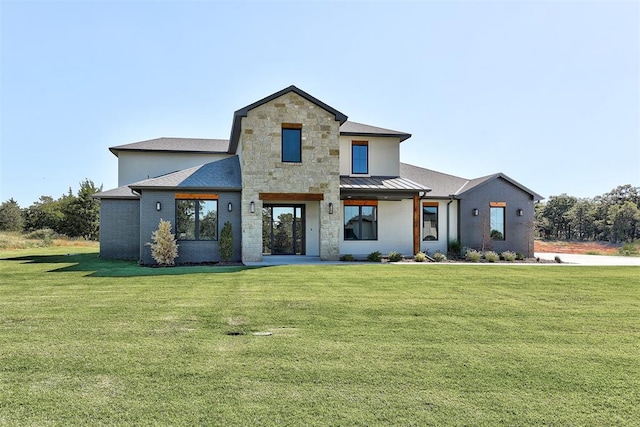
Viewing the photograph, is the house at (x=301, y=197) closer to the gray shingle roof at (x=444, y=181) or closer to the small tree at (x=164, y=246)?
the gray shingle roof at (x=444, y=181)

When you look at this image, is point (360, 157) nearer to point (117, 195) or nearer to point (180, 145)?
point (180, 145)

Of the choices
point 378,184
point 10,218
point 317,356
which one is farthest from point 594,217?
point 10,218

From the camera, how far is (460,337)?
5.76m

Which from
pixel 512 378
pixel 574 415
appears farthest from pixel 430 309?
pixel 574 415

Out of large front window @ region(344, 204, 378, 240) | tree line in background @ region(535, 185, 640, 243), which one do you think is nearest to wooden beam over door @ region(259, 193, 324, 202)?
large front window @ region(344, 204, 378, 240)

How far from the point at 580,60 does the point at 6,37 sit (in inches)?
872

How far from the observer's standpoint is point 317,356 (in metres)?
4.93

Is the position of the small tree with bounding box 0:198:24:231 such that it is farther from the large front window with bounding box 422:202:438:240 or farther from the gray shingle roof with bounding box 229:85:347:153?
the large front window with bounding box 422:202:438:240

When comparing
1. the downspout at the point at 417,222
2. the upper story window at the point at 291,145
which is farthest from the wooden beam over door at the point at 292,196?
the downspout at the point at 417,222

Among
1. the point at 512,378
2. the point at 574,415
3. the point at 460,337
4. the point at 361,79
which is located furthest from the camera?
the point at 361,79

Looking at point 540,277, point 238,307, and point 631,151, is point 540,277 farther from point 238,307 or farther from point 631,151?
point 631,151

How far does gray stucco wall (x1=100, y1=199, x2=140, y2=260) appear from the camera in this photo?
1902 centimetres

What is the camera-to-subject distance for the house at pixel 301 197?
16.5m

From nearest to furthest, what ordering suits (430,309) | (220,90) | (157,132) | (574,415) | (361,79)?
(574,415) → (430,309) → (361,79) → (220,90) → (157,132)
